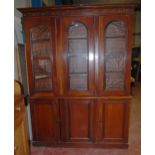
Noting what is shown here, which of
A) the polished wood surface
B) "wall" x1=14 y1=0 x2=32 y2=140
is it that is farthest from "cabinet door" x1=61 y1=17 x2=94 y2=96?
the polished wood surface

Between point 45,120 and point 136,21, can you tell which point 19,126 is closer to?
point 45,120

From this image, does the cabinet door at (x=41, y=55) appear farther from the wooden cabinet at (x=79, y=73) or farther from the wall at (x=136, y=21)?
the wall at (x=136, y=21)

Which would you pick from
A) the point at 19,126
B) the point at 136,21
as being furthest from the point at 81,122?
the point at 136,21

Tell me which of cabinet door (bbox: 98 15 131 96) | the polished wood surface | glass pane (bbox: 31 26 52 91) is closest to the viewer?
the polished wood surface

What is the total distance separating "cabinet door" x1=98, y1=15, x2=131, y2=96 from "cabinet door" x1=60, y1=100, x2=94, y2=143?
31 centimetres

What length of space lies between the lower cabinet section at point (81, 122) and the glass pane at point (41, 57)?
0.25m

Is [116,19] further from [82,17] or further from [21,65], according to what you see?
[21,65]

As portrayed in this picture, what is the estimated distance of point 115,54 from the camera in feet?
6.73

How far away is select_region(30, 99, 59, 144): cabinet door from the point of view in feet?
7.09

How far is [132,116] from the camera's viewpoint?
3.24 meters

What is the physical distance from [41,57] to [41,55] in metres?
0.03

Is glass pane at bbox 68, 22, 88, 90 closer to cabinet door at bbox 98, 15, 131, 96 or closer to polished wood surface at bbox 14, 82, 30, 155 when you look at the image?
cabinet door at bbox 98, 15, 131, 96
